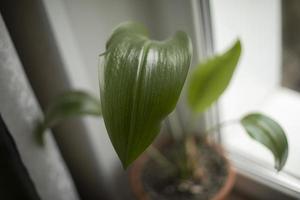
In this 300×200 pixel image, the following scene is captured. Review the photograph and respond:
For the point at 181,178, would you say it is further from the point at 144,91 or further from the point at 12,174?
the point at 144,91

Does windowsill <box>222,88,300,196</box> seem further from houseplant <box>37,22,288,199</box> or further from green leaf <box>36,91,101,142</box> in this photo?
green leaf <box>36,91,101,142</box>

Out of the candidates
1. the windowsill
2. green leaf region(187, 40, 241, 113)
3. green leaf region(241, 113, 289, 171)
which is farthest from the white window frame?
green leaf region(241, 113, 289, 171)

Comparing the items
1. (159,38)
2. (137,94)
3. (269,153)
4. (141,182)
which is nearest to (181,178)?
(141,182)

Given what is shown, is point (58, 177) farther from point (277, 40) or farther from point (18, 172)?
point (277, 40)

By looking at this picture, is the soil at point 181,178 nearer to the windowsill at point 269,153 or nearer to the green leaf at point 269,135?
the windowsill at point 269,153

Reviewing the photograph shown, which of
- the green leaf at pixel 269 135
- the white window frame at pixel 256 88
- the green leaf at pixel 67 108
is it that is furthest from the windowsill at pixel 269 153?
the green leaf at pixel 67 108

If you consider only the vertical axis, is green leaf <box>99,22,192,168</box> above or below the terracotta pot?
above
